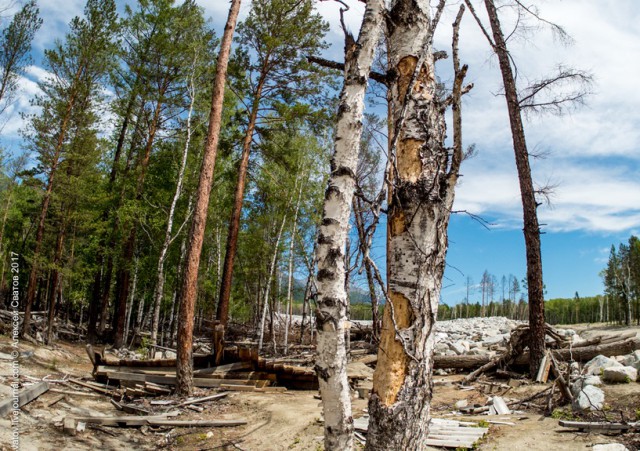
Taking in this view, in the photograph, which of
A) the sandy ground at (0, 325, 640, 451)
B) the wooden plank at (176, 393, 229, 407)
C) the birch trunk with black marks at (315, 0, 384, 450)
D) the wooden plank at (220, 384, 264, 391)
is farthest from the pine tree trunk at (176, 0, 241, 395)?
the birch trunk with black marks at (315, 0, 384, 450)

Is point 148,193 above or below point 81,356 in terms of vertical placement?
above

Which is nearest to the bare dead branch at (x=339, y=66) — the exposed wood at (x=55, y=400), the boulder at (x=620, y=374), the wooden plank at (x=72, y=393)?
the boulder at (x=620, y=374)

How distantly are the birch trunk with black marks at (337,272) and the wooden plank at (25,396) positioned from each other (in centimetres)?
636

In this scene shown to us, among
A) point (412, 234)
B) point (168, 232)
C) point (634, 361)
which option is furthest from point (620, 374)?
point (168, 232)

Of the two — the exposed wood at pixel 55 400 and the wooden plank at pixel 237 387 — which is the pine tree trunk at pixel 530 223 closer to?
the wooden plank at pixel 237 387

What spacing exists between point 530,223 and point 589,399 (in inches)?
160

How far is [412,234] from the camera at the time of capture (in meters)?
2.81

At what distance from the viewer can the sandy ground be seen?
18.0ft

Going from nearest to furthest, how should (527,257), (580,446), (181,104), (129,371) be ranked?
(580,446) → (527,257) → (129,371) → (181,104)

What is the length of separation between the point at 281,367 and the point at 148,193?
12.9 metres

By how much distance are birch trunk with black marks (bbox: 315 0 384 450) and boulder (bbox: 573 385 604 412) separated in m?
5.27

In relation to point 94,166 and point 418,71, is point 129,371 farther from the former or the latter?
point 94,166

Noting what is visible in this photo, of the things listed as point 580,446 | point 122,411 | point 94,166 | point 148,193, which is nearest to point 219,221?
point 148,193

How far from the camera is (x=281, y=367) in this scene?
33.8 feet
